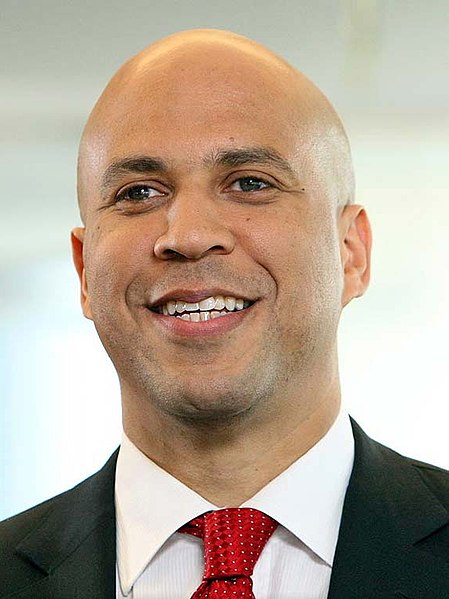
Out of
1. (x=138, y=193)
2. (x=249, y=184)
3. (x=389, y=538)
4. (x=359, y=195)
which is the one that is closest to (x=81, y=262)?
(x=138, y=193)

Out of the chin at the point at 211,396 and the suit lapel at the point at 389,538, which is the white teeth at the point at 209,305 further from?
the suit lapel at the point at 389,538

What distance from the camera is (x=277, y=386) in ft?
5.56

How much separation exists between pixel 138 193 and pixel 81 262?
0.25 meters

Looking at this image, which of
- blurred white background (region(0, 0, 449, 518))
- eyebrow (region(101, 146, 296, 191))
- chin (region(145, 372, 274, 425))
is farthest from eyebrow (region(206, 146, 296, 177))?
blurred white background (region(0, 0, 449, 518))

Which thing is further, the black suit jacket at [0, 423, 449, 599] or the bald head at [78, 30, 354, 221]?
the bald head at [78, 30, 354, 221]

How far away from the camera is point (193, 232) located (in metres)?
1.63

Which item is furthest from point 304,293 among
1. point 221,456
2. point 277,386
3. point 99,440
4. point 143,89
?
point 99,440

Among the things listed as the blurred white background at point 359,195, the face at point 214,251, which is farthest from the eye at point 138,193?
the blurred white background at point 359,195

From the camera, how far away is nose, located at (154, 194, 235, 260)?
5.34 ft

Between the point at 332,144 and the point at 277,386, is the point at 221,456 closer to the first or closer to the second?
the point at 277,386

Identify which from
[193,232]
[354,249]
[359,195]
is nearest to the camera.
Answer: [193,232]

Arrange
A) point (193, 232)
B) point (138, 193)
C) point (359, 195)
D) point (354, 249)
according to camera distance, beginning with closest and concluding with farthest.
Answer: point (193, 232), point (138, 193), point (354, 249), point (359, 195)

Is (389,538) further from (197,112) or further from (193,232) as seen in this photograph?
(197,112)

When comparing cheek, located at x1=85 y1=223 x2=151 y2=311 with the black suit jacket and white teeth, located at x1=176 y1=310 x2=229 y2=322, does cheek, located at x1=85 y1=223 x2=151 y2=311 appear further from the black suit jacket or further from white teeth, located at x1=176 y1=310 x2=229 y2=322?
the black suit jacket
